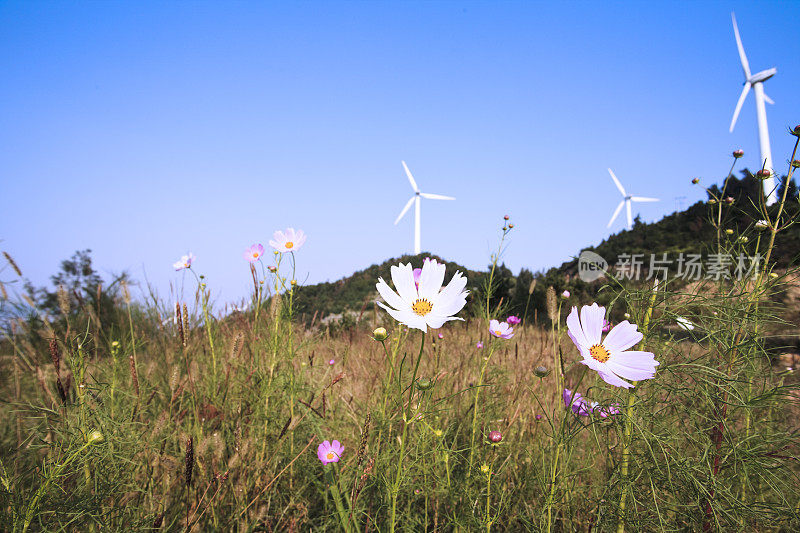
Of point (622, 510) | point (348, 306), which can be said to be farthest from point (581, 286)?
point (622, 510)

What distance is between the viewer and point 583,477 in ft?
7.49

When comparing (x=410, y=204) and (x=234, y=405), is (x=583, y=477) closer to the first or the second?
(x=234, y=405)

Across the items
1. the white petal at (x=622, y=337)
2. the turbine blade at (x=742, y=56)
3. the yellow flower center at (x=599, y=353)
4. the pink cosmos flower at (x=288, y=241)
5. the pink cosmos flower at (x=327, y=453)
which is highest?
the turbine blade at (x=742, y=56)

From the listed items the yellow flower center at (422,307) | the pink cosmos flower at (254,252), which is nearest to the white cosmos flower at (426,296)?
the yellow flower center at (422,307)

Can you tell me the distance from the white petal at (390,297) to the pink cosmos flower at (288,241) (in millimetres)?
1286

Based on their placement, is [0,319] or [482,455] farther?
[0,319]

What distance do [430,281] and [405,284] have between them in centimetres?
9

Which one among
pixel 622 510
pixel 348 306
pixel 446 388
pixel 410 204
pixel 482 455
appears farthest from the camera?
pixel 410 204

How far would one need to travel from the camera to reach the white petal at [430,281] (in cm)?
141

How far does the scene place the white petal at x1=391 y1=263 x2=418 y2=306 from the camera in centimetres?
137

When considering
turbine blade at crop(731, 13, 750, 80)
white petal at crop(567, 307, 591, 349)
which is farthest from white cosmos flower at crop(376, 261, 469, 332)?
turbine blade at crop(731, 13, 750, 80)

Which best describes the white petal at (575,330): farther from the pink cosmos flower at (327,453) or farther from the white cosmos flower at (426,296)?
the pink cosmos flower at (327,453)

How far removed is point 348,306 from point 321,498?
23.7 feet

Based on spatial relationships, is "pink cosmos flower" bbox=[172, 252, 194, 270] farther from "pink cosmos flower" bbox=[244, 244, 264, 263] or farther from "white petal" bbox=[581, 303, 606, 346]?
"white petal" bbox=[581, 303, 606, 346]
